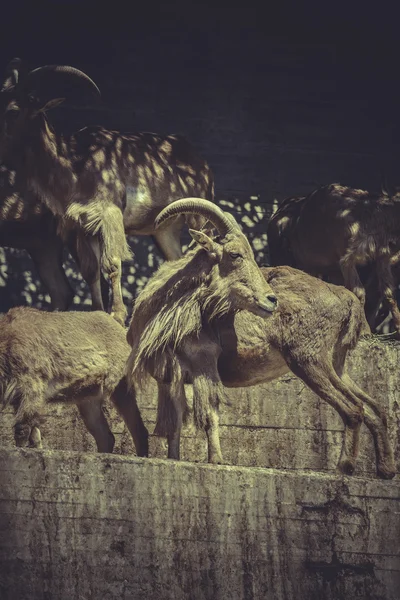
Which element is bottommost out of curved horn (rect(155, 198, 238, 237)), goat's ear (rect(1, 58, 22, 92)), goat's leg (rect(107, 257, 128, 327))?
goat's leg (rect(107, 257, 128, 327))

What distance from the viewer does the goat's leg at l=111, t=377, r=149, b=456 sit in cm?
1234

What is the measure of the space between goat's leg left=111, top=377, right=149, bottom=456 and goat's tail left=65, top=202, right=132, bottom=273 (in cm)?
232

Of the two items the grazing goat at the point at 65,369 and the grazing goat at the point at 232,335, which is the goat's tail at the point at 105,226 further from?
the grazing goat at the point at 232,335

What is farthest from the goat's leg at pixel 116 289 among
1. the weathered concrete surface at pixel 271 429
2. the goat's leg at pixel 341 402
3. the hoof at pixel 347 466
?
the hoof at pixel 347 466

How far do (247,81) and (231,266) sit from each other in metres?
7.08

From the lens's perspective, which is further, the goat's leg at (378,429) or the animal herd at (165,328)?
the goat's leg at (378,429)

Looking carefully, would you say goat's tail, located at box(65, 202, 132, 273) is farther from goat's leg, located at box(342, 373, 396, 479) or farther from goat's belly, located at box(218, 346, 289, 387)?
goat's leg, located at box(342, 373, 396, 479)

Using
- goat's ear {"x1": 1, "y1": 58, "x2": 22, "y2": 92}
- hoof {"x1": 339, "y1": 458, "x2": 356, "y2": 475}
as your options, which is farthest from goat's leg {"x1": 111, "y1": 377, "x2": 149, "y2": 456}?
goat's ear {"x1": 1, "y1": 58, "x2": 22, "y2": 92}

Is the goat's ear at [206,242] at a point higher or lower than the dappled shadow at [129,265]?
lower

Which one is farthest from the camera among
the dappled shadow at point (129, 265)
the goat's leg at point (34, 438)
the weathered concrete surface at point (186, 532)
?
the dappled shadow at point (129, 265)

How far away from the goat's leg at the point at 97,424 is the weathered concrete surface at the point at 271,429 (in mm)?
457

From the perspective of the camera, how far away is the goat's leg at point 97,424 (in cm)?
1248

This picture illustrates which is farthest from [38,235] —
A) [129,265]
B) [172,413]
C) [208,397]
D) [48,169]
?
[208,397]

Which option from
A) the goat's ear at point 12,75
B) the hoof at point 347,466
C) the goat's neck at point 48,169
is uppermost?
the goat's ear at point 12,75
